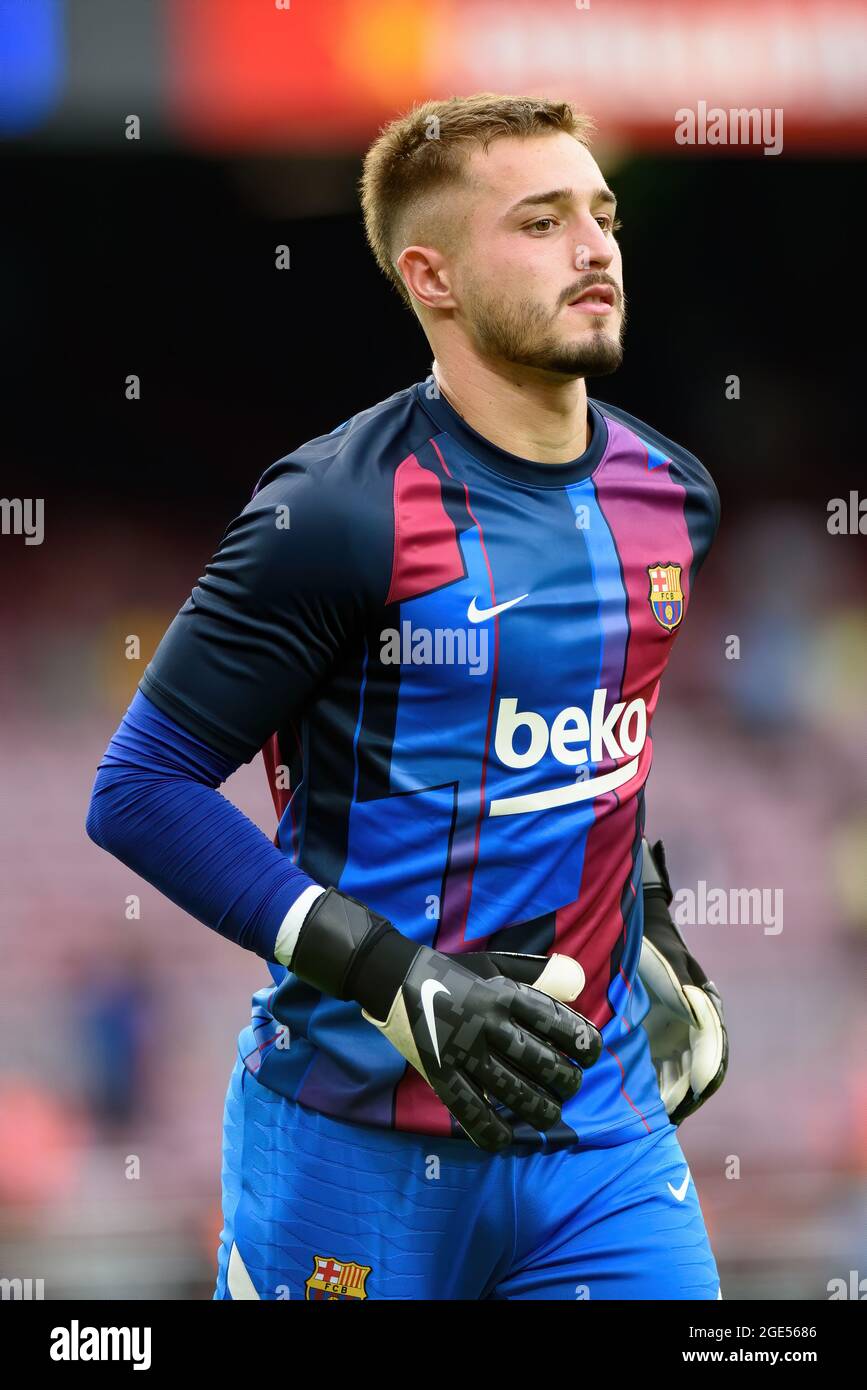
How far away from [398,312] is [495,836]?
3.06 meters

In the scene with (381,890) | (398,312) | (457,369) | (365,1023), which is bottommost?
(365,1023)

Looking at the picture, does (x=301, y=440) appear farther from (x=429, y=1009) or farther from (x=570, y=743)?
(x=429, y=1009)

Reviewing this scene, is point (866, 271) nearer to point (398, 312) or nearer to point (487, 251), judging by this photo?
point (398, 312)

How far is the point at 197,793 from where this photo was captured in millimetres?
1907

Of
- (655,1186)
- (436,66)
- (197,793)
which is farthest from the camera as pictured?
(436,66)

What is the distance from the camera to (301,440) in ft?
16.4

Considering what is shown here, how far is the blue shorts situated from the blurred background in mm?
2367

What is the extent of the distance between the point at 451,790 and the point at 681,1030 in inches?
23.3

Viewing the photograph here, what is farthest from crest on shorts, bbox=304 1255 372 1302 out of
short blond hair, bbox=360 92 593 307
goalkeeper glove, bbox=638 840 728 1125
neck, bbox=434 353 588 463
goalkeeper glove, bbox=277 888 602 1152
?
short blond hair, bbox=360 92 593 307

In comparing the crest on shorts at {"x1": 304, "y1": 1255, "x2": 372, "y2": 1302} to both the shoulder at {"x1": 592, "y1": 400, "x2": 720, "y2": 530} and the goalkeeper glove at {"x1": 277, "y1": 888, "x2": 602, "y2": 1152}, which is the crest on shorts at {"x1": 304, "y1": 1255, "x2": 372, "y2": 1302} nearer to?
the goalkeeper glove at {"x1": 277, "y1": 888, "x2": 602, "y2": 1152}

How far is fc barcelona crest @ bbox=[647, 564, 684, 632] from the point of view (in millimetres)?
2125

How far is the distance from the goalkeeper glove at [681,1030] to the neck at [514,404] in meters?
0.58

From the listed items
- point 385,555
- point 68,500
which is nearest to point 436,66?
point 68,500

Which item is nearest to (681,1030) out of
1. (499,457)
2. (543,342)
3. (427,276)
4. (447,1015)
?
(447,1015)
